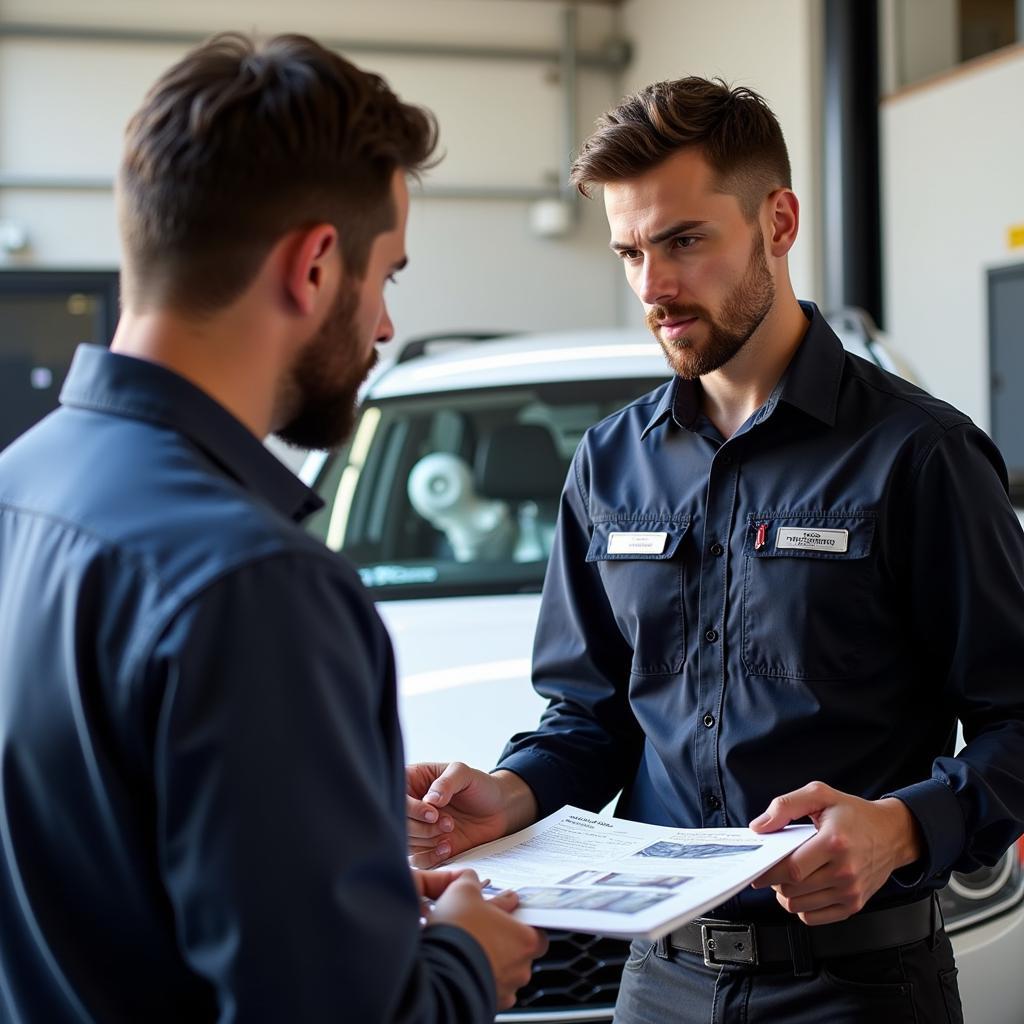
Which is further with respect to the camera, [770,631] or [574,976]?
[574,976]

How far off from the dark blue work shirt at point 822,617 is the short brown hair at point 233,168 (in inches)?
28.4

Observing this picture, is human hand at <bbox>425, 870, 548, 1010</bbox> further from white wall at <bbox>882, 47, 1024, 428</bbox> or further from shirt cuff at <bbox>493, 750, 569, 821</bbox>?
white wall at <bbox>882, 47, 1024, 428</bbox>

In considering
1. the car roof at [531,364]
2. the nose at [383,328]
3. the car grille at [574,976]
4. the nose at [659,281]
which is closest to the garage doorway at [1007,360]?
the car roof at [531,364]

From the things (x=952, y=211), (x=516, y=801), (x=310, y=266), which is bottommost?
(x=516, y=801)

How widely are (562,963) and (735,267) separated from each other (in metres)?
1.04

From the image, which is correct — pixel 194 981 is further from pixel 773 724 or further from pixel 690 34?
pixel 690 34

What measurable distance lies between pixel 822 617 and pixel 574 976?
2.55 ft

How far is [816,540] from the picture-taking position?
4.94ft

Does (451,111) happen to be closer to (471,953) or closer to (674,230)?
(674,230)

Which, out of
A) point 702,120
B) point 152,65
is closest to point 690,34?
point 152,65

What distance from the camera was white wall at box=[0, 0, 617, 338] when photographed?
8891 mm

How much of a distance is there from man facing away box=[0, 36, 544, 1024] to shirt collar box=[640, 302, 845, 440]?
0.68 m

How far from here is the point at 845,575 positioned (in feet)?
4.90

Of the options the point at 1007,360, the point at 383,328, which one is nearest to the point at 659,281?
the point at 383,328
